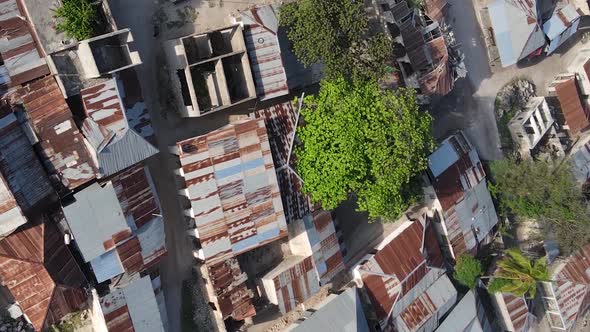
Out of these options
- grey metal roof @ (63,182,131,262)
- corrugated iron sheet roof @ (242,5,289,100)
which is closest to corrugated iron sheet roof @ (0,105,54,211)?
grey metal roof @ (63,182,131,262)

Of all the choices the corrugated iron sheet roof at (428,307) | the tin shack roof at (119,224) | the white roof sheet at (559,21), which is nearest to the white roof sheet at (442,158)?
the corrugated iron sheet roof at (428,307)

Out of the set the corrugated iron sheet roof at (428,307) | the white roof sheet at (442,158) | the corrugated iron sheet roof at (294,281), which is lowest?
the corrugated iron sheet roof at (428,307)

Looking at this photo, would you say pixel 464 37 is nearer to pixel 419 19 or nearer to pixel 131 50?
pixel 419 19

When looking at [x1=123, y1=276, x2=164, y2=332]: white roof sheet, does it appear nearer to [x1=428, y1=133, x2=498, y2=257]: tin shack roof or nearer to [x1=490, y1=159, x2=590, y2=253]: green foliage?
[x1=428, y1=133, x2=498, y2=257]: tin shack roof

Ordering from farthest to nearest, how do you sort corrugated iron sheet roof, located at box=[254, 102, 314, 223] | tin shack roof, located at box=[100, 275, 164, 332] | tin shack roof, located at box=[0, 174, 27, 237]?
corrugated iron sheet roof, located at box=[254, 102, 314, 223], tin shack roof, located at box=[100, 275, 164, 332], tin shack roof, located at box=[0, 174, 27, 237]

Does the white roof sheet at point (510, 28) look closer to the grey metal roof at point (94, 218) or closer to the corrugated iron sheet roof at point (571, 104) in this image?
the corrugated iron sheet roof at point (571, 104)

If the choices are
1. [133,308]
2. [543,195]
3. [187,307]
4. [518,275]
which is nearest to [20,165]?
[133,308]

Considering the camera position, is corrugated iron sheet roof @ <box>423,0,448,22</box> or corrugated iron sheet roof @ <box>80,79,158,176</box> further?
corrugated iron sheet roof @ <box>423,0,448,22</box>
